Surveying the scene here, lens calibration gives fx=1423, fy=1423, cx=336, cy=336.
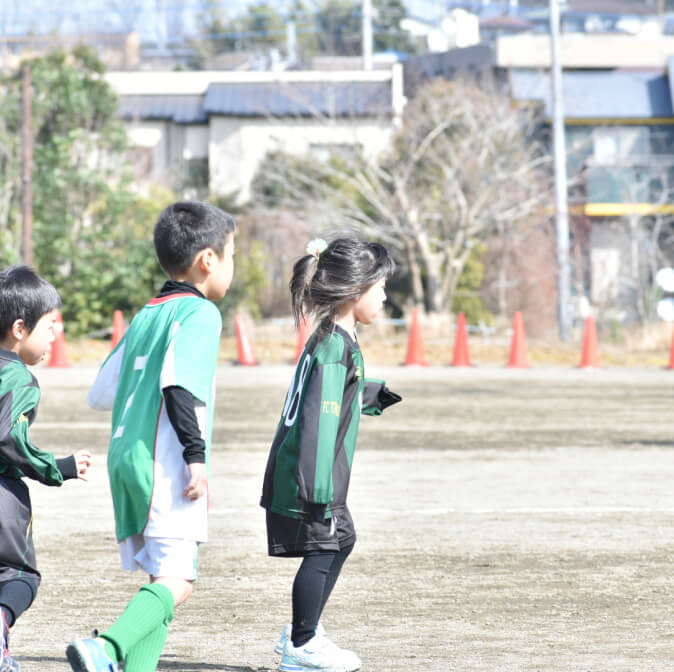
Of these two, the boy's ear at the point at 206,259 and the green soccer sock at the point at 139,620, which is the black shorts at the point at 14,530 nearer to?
the green soccer sock at the point at 139,620

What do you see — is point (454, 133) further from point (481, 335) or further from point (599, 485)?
point (599, 485)

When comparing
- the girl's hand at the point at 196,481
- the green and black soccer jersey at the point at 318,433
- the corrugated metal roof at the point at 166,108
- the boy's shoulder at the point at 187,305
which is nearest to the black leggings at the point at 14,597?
the girl's hand at the point at 196,481

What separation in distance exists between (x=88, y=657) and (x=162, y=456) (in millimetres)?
594

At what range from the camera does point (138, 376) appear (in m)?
4.13

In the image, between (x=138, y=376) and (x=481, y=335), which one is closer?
(x=138, y=376)

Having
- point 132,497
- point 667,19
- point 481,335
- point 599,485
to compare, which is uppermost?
point 667,19

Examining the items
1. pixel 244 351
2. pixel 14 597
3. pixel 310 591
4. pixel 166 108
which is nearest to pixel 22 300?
pixel 14 597

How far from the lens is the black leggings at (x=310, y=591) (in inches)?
181

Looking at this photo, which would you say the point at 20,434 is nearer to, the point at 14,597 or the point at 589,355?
the point at 14,597

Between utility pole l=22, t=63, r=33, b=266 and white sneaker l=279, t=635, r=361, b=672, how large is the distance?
73.8 ft

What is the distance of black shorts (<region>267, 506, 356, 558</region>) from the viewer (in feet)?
14.9

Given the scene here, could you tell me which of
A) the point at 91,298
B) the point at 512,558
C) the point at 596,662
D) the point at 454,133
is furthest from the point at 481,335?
the point at 596,662

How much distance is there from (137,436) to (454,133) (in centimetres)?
2930

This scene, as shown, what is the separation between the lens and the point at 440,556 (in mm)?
6969
